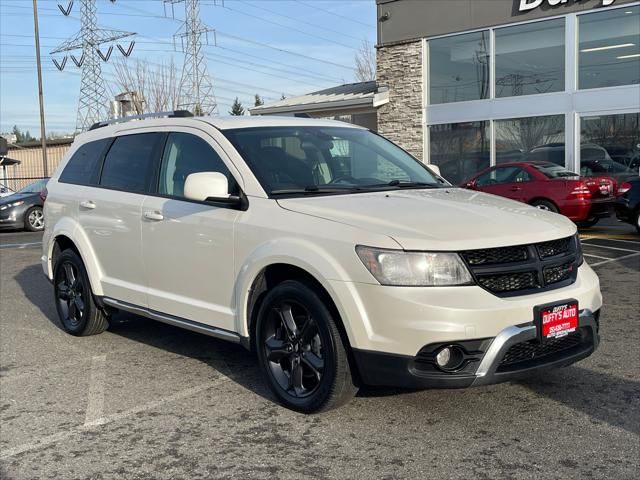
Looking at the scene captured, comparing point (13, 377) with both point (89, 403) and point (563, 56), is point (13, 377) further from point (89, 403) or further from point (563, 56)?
point (563, 56)

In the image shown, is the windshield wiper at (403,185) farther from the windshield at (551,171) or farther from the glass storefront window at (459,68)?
the glass storefront window at (459,68)

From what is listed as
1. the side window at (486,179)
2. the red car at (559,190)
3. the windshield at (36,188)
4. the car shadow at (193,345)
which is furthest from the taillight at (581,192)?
the windshield at (36,188)

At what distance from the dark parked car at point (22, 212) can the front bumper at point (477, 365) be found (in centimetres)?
1532

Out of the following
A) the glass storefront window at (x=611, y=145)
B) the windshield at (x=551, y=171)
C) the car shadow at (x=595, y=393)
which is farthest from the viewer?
the glass storefront window at (x=611, y=145)

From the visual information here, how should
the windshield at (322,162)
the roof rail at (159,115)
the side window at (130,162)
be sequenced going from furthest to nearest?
the roof rail at (159,115)
the side window at (130,162)
the windshield at (322,162)

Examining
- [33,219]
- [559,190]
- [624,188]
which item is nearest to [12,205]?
[33,219]

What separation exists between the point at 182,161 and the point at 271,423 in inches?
81.2

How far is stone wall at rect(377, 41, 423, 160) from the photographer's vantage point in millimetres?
20391

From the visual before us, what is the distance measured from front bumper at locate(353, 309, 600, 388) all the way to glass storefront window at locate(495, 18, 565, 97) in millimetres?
15464

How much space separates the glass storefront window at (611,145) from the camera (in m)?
16.5

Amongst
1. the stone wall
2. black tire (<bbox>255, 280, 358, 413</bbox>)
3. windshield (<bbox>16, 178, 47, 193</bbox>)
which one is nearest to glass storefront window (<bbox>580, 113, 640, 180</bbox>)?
the stone wall

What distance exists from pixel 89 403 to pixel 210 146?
1857 mm

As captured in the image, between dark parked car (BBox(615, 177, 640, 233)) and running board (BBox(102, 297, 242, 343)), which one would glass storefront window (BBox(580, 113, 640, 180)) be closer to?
dark parked car (BBox(615, 177, 640, 233))

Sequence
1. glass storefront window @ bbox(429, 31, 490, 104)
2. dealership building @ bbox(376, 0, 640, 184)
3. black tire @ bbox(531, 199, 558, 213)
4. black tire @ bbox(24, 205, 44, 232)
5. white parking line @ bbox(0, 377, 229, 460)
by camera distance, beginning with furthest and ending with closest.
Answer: glass storefront window @ bbox(429, 31, 490, 104), black tire @ bbox(24, 205, 44, 232), dealership building @ bbox(376, 0, 640, 184), black tire @ bbox(531, 199, 558, 213), white parking line @ bbox(0, 377, 229, 460)
